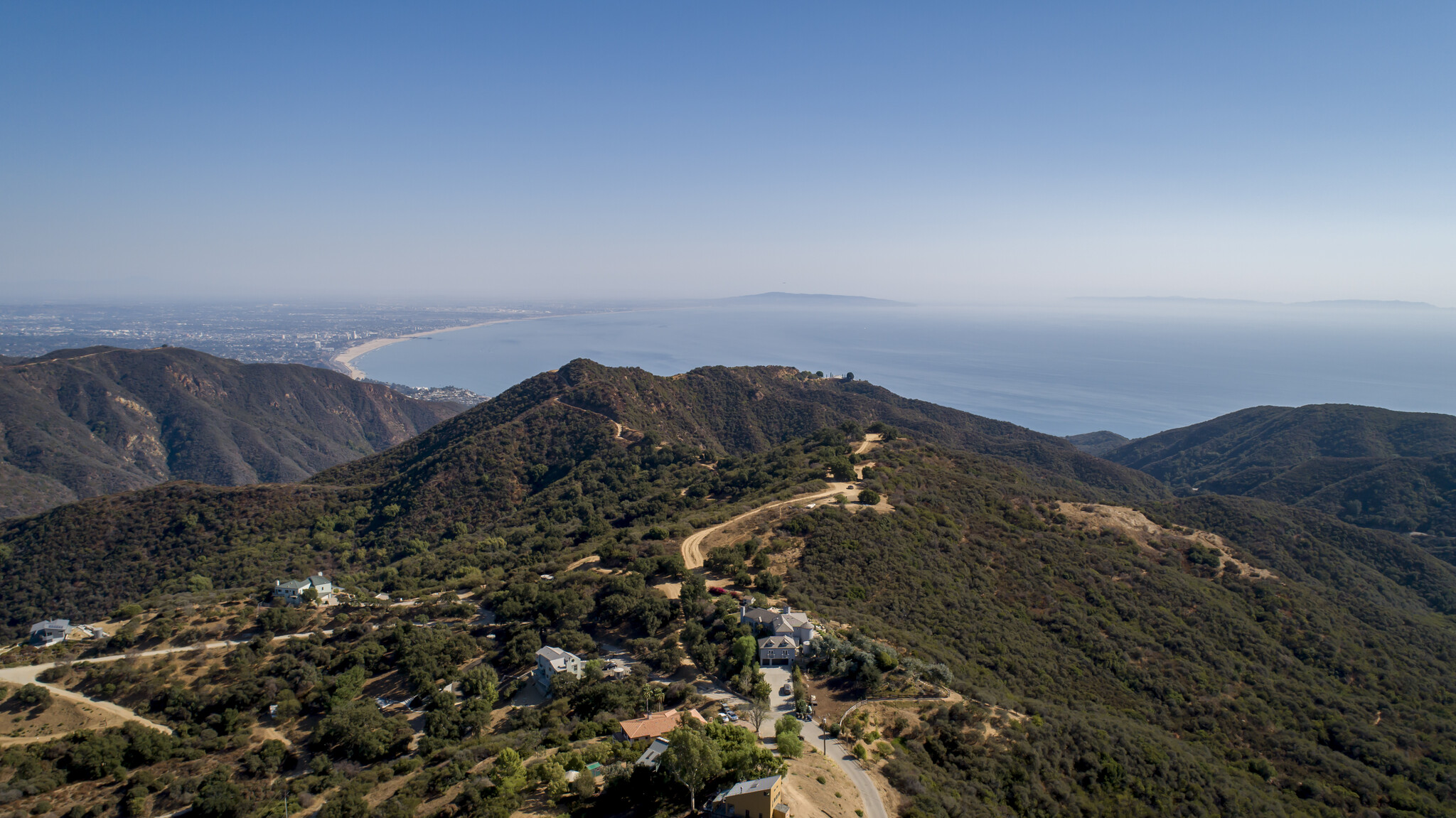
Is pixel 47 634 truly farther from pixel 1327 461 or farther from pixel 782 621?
pixel 1327 461

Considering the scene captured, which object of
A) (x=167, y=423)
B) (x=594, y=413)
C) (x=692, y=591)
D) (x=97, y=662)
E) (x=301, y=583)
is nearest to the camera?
(x=97, y=662)

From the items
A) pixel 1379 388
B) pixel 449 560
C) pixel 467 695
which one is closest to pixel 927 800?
pixel 467 695

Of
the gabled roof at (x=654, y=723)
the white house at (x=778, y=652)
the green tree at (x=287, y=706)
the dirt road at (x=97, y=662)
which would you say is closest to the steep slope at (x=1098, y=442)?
the white house at (x=778, y=652)

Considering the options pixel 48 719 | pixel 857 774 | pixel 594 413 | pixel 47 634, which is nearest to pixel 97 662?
pixel 48 719

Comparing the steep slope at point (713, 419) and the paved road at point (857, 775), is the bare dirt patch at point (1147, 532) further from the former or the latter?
the paved road at point (857, 775)

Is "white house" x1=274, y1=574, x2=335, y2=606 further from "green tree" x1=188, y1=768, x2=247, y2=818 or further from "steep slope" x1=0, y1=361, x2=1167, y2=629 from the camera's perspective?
"green tree" x1=188, y1=768, x2=247, y2=818

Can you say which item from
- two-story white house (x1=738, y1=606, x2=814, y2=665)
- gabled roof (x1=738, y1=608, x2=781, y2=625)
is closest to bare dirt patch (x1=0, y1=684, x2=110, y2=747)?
gabled roof (x1=738, y1=608, x2=781, y2=625)

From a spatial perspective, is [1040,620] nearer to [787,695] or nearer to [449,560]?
[787,695]
